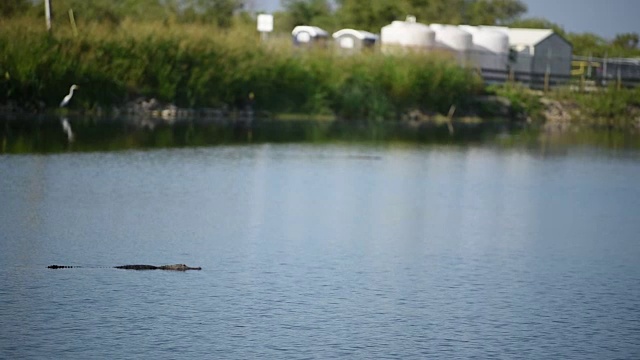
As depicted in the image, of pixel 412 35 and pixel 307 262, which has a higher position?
pixel 412 35

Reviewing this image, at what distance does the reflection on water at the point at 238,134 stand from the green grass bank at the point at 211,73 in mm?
2081

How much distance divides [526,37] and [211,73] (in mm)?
33734

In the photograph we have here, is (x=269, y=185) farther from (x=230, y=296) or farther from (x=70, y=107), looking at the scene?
(x=70, y=107)

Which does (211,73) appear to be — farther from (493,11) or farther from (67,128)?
(493,11)

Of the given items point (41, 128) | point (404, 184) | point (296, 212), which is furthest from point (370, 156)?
point (296, 212)

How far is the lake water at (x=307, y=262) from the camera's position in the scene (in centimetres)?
1159

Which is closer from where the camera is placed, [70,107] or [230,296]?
[230,296]

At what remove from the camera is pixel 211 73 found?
155ft

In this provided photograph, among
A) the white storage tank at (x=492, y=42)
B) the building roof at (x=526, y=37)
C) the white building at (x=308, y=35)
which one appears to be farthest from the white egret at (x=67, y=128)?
the building roof at (x=526, y=37)

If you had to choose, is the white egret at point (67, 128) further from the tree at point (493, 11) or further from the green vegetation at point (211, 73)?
the tree at point (493, 11)

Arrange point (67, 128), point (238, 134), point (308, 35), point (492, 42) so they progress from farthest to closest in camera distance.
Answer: point (492, 42), point (308, 35), point (238, 134), point (67, 128)

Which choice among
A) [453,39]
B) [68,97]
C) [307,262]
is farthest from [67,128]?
[453,39]

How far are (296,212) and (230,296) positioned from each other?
23.2 feet

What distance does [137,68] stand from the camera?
→ 4516 centimetres
